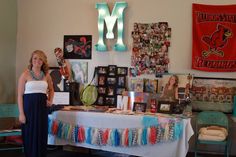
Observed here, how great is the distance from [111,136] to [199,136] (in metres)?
1.08

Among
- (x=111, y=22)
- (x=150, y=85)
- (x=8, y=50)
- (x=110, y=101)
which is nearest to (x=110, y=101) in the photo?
(x=110, y=101)

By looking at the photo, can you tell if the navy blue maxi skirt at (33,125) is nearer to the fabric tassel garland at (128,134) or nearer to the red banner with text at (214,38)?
the fabric tassel garland at (128,134)

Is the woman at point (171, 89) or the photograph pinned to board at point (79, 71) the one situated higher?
the photograph pinned to board at point (79, 71)

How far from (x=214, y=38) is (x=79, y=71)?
2.01 metres

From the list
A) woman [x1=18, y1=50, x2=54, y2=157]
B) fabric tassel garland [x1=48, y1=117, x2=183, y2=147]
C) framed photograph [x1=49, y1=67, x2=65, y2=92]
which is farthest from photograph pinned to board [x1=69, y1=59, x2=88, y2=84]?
woman [x1=18, y1=50, x2=54, y2=157]

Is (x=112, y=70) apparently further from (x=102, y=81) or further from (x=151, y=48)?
(x=151, y=48)

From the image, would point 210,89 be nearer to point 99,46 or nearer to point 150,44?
point 150,44

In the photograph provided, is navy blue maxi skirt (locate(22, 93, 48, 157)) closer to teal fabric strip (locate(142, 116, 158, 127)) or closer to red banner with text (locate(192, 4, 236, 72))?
teal fabric strip (locate(142, 116, 158, 127))

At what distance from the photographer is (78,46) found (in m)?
4.66

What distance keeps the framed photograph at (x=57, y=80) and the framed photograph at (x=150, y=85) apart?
49.8 inches

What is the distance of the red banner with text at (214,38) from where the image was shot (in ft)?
13.4

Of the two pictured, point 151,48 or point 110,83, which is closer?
point 151,48

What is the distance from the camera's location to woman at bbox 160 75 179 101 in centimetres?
403

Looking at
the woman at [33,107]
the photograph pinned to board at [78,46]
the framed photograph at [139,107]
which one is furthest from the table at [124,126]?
the photograph pinned to board at [78,46]
